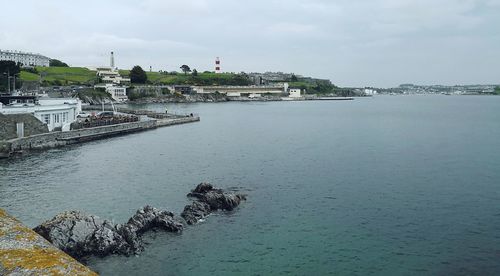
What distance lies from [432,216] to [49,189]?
25595mm

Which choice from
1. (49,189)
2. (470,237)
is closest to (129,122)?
(49,189)

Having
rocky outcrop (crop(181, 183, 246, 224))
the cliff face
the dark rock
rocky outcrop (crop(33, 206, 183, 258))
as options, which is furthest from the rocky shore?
the cliff face

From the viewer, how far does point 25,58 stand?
582ft

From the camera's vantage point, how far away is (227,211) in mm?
26156

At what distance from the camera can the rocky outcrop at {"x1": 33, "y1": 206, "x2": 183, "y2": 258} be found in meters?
18.9

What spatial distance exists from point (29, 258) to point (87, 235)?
9853mm

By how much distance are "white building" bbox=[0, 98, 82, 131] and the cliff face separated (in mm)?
576

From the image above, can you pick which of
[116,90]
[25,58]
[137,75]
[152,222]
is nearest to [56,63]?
[25,58]

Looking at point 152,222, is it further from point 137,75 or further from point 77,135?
point 137,75

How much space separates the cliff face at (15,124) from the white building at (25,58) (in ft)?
450

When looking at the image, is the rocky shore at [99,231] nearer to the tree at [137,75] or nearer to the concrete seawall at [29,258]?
the concrete seawall at [29,258]

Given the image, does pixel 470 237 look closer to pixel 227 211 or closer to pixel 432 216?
pixel 432 216

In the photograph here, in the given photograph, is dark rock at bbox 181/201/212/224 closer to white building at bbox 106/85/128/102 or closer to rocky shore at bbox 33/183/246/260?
rocky shore at bbox 33/183/246/260

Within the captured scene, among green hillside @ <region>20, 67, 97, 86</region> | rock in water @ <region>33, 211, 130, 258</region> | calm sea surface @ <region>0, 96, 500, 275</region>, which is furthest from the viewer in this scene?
green hillside @ <region>20, 67, 97, 86</region>
